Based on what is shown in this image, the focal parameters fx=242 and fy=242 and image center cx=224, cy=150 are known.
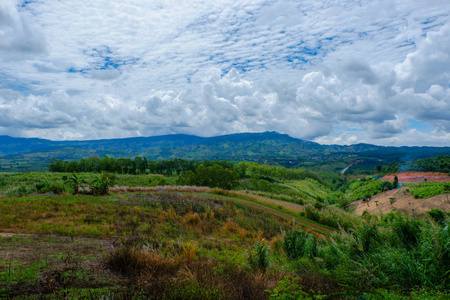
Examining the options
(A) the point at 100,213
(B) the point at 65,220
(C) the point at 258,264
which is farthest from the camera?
(A) the point at 100,213

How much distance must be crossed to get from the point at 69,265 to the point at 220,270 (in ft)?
11.9

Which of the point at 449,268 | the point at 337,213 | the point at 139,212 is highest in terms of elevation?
the point at 449,268

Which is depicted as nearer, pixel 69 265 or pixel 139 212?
pixel 69 265

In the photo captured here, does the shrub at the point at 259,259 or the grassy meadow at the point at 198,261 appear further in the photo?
the shrub at the point at 259,259

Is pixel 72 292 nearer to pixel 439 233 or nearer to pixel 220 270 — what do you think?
pixel 220 270

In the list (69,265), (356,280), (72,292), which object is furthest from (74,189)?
(356,280)

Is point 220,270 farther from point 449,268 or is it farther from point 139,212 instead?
point 139,212

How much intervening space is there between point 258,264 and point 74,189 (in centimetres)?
1714

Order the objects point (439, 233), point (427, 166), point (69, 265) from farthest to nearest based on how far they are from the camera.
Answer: point (427, 166)
point (69, 265)
point (439, 233)

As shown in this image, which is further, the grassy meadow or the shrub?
the shrub

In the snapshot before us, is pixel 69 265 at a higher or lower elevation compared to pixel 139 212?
higher

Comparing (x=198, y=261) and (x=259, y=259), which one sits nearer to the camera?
(x=198, y=261)

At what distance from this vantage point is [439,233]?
528cm

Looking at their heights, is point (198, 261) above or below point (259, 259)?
above
